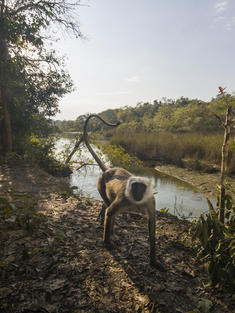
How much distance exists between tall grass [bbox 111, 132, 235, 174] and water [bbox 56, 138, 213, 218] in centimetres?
234

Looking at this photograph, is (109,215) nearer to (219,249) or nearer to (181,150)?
(219,249)

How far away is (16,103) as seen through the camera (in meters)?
8.66

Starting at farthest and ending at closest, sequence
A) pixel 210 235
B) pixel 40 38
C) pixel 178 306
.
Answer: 1. pixel 40 38
2. pixel 210 235
3. pixel 178 306

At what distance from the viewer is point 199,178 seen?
1062 cm

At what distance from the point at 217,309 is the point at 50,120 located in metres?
9.52

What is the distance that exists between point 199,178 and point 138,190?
865cm

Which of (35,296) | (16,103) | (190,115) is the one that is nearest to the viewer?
(35,296)

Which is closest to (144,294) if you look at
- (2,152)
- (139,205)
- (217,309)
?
(217,309)

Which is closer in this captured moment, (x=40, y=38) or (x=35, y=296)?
(x=35, y=296)

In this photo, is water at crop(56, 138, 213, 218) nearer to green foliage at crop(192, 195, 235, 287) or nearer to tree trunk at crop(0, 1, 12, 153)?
tree trunk at crop(0, 1, 12, 153)

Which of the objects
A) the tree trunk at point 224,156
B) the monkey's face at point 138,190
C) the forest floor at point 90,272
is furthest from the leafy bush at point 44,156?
the tree trunk at point 224,156

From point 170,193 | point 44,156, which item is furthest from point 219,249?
point 44,156

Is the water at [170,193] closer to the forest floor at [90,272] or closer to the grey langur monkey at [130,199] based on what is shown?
the grey langur monkey at [130,199]

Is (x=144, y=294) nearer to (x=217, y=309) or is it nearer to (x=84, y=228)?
(x=217, y=309)
